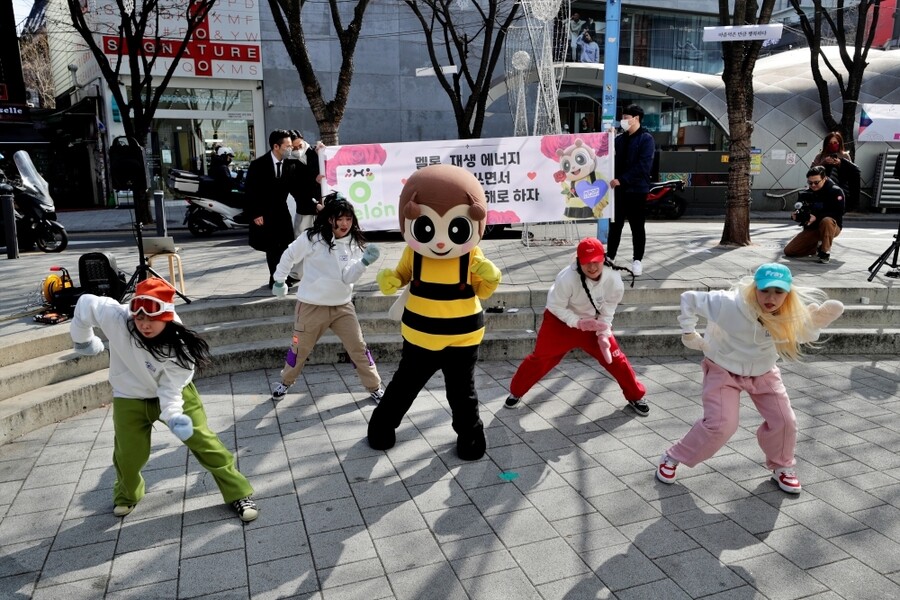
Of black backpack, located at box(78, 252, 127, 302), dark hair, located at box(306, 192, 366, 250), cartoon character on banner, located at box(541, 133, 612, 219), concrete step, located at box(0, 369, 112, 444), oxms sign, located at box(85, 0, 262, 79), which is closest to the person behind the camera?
concrete step, located at box(0, 369, 112, 444)

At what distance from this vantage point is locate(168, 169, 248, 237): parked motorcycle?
551 inches

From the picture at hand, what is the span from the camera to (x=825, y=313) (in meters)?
3.69

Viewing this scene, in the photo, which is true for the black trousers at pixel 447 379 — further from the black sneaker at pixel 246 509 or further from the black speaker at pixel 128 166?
the black speaker at pixel 128 166

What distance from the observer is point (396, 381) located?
4383 millimetres

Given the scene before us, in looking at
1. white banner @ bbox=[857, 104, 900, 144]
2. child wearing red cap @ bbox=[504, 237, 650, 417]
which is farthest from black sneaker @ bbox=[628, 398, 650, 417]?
white banner @ bbox=[857, 104, 900, 144]

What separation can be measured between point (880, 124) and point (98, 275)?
17.7 metres

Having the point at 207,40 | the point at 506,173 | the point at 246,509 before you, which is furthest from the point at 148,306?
the point at 207,40

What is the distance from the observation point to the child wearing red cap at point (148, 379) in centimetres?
347

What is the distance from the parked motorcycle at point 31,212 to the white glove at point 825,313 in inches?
433

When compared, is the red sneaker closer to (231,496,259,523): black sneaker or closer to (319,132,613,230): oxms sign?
(231,496,259,523): black sneaker

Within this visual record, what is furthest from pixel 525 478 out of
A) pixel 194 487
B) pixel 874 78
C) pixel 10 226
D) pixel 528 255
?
pixel 874 78

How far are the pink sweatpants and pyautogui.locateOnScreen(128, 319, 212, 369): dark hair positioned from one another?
9.48 feet

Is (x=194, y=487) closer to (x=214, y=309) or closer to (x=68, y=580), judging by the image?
(x=68, y=580)

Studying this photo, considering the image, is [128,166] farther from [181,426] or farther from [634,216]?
[634,216]
